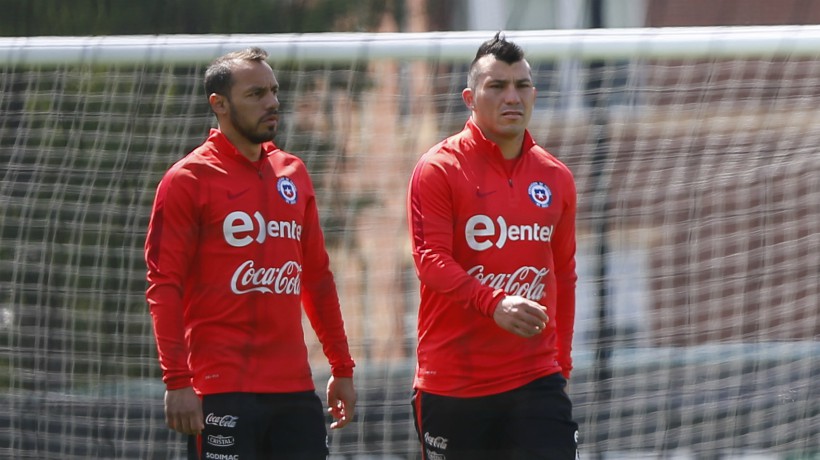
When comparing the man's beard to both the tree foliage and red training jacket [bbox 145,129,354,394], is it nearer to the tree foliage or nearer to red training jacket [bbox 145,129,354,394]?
red training jacket [bbox 145,129,354,394]

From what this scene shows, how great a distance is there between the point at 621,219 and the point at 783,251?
70 centimetres

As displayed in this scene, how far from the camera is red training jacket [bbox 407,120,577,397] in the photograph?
12.7ft

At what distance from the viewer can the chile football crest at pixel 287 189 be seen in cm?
396

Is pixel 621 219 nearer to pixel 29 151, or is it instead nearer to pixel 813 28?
pixel 813 28

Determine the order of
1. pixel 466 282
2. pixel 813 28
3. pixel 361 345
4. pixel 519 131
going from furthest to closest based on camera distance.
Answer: pixel 361 345
pixel 813 28
pixel 519 131
pixel 466 282

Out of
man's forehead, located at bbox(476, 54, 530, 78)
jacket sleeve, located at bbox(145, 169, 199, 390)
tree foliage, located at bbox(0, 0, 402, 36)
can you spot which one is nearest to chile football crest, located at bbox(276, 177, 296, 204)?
jacket sleeve, located at bbox(145, 169, 199, 390)

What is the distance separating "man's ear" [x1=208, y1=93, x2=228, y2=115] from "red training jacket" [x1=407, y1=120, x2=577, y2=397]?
2.07 ft

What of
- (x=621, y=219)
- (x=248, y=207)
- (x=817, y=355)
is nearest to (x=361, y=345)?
(x=621, y=219)

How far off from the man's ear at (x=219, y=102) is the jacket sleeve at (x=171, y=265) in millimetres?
283

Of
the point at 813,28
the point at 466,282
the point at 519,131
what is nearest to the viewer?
the point at 466,282

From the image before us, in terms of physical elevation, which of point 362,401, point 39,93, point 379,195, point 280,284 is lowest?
point 362,401

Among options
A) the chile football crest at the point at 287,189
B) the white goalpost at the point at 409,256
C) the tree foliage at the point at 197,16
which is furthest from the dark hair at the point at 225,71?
the tree foliage at the point at 197,16

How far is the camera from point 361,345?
5332 mm

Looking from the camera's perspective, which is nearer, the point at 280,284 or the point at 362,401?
the point at 280,284
